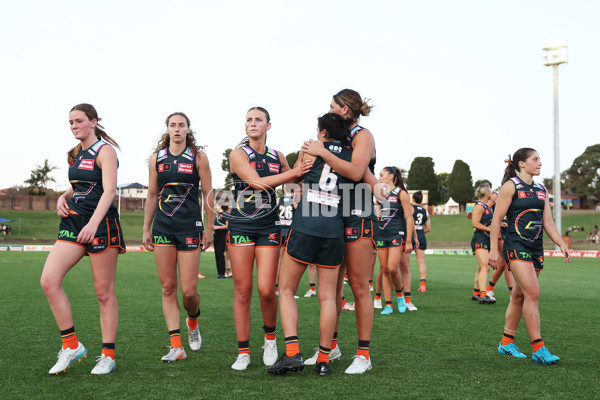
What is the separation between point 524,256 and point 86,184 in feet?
13.6

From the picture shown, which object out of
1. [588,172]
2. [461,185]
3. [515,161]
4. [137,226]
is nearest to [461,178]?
[461,185]

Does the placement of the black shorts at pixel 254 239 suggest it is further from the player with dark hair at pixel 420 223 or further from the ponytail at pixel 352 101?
the player with dark hair at pixel 420 223

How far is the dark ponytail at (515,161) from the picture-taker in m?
5.52

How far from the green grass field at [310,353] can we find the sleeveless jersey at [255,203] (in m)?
1.27

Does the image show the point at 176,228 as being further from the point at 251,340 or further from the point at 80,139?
the point at 251,340

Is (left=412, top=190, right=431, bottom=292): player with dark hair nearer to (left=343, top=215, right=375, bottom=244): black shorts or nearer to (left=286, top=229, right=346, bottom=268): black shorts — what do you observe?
(left=343, top=215, right=375, bottom=244): black shorts

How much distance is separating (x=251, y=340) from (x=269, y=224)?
2016 mm

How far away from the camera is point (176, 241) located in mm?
5137

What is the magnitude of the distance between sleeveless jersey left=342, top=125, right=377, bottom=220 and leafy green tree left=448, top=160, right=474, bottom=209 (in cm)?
9635

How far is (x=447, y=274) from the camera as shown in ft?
56.0

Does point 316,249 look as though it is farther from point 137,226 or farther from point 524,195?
point 137,226

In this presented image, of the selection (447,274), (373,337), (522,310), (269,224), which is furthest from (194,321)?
(447,274)

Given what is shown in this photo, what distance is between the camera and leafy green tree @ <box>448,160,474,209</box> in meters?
96.8

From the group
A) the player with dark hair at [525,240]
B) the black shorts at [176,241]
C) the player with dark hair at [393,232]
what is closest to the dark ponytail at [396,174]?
the player with dark hair at [393,232]
